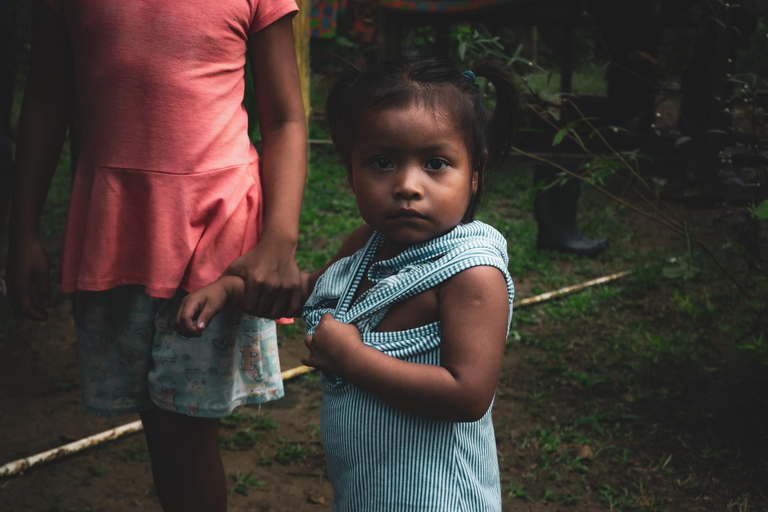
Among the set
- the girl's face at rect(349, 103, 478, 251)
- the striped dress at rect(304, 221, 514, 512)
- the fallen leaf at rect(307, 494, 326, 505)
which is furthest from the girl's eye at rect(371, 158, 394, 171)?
the fallen leaf at rect(307, 494, 326, 505)

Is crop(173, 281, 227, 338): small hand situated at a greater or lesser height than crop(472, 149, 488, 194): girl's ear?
lesser

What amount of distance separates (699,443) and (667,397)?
30 centimetres

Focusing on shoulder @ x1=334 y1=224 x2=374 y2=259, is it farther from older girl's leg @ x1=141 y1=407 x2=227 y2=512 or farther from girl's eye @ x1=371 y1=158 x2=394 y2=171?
older girl's leg @ x1=141 y1=407 x2=227 y2=512

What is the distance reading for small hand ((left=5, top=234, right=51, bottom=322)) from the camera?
5.32ft

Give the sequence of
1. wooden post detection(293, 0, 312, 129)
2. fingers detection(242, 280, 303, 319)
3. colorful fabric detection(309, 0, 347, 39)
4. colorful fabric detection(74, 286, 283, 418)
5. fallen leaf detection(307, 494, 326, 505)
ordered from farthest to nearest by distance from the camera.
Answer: colorful fabric detection(309, 0, 347, 39) < wooden post detection(293, 0, 312, 129) < fallen leaf detection(307, 494, 326, 505) < colorful fabric detection(74, 286, 283, 418) < fingers detection(242, 280, 303, 319)

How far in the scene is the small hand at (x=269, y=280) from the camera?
1451mm

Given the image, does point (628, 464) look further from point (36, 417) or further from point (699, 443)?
point (36, 417)

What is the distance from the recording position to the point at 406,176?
1.21 m

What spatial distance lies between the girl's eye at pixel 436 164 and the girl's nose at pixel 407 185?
0.03m

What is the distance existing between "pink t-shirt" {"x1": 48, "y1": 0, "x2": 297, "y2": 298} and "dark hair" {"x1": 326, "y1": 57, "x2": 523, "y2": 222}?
275mm

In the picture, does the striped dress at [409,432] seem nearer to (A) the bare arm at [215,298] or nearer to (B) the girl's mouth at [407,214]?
(B) the girl's mouth at [407,214]

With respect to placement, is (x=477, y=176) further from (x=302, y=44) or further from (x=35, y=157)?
(x=302, y=44)

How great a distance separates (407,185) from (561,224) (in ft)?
12.6

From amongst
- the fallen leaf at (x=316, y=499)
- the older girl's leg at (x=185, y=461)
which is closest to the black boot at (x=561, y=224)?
the fallen leaf at (x=316, y=499)
